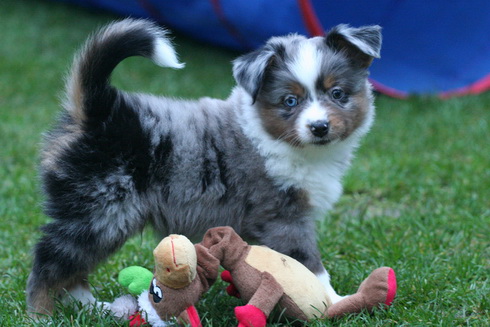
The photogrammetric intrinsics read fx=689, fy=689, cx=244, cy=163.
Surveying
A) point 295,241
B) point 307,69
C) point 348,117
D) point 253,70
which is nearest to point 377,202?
point 348,117

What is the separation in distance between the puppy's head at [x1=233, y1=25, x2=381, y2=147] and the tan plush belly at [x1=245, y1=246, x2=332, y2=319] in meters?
0.66

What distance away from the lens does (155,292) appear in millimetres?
3254

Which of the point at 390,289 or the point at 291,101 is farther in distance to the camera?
the point at 291,101

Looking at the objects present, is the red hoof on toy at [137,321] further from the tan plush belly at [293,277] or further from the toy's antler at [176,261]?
→ the tan plush belly at [293,277]

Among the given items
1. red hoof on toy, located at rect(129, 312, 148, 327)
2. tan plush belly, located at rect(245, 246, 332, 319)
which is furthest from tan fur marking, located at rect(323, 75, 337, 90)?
red hoof on toy, located at rect(129, 312, 148, 327)

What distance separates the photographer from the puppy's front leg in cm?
363

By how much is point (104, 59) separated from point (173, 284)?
120cm

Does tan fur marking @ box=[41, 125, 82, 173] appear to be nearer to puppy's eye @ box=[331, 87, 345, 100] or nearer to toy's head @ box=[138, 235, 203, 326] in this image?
toy's head @ box=[138, 235, 203, 326]

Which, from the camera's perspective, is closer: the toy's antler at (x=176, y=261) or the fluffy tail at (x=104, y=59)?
the toy's antler at (x=176, y=261)

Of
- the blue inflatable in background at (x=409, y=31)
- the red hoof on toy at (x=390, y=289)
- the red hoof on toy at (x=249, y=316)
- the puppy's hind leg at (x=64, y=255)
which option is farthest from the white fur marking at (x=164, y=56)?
the blue inflatable in background at (x=409, y=31)

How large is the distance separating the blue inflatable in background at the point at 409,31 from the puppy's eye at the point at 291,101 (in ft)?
14.5

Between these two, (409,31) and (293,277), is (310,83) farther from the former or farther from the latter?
(409,31)

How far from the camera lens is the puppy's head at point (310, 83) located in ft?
12.0

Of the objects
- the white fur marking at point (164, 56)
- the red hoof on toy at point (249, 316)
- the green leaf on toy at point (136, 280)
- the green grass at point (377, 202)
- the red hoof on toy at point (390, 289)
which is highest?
the white fur marking at point (164, 56)
